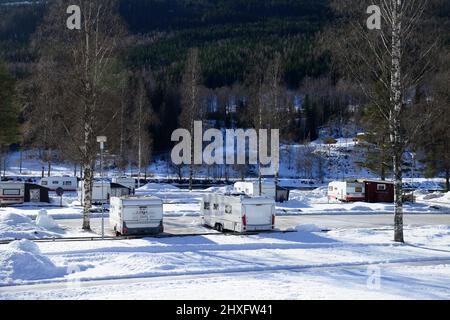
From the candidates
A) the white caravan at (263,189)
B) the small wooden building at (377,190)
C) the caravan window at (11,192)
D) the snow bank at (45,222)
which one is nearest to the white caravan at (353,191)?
the small wooden building at (377,190)

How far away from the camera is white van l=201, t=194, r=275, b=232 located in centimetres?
2078

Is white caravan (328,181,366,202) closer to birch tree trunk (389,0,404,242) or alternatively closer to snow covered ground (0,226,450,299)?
snow covered ground (0,226,450,299)

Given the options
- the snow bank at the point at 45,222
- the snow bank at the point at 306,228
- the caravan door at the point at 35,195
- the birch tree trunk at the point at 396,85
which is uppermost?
the birch tree trunk at the point at 396,85

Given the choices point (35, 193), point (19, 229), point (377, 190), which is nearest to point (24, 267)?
point (19, 229)

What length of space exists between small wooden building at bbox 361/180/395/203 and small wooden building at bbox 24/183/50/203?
24.3 metres

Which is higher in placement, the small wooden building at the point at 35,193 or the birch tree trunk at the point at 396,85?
the birch tree trunk at the point at 396,85

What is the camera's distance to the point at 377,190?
41.1m

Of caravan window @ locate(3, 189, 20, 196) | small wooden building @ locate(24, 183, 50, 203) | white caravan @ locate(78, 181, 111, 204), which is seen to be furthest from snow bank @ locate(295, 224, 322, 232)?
caravan window @ locate(3, 189, 20, 196)

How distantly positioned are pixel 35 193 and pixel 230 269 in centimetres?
2452

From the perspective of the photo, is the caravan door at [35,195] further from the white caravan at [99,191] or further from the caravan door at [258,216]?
the caravan door at [258,216]

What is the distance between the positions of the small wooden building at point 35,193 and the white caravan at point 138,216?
16250 millimetres

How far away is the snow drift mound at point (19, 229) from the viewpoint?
18938mm

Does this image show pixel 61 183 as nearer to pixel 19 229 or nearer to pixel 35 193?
pixel 35 193
